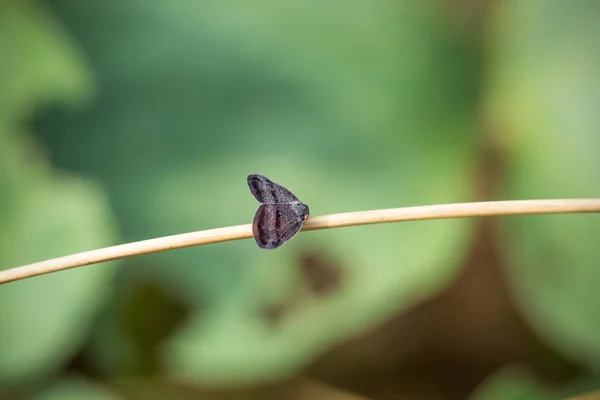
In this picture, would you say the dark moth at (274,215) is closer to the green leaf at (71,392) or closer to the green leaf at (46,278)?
the green leaf at (46,278)

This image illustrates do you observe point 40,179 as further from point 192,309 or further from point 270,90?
point 270,90

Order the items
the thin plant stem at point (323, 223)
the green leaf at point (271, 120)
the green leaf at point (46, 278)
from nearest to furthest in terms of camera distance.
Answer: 1. the thin plant stem at point (323, 223)
2. the green leaf at point (46, 278)
3. the green leaf at point (271, 120)

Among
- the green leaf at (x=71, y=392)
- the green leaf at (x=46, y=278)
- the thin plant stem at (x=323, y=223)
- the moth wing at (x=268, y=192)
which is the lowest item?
the thin plant stem at (x=323, y=223)

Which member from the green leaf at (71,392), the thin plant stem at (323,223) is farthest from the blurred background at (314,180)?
the thin plant stem at (323,223)

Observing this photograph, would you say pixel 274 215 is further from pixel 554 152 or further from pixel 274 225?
pixel 554 152

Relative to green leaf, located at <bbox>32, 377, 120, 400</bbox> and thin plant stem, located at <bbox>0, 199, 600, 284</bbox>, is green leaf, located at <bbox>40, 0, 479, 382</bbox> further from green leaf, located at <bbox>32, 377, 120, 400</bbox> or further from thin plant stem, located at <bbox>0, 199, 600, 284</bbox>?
thin plant stem, located at <bbox>0, 199, 600, 284</bbox>

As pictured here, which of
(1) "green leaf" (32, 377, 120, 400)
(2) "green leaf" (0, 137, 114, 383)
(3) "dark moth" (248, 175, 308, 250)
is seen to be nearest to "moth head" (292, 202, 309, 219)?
(3) "dark moth" (248, 175, 308, 250)

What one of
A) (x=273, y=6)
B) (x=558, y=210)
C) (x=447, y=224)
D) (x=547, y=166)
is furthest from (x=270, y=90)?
(x=558, y=210)

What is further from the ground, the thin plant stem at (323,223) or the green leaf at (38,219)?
the green leaf at (38,219)
